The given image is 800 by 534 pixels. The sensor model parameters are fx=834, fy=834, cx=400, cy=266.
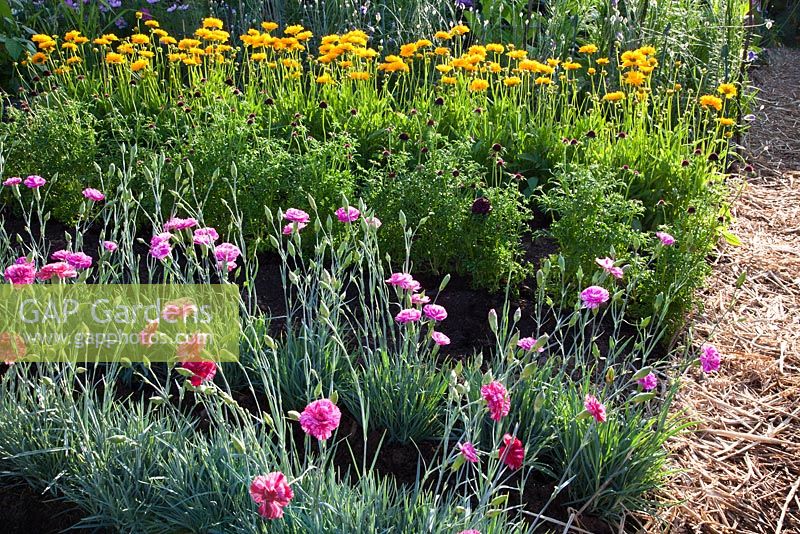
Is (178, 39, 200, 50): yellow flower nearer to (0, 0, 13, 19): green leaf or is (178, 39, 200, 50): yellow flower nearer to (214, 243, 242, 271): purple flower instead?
(0, 0, 13, 19): green leaf

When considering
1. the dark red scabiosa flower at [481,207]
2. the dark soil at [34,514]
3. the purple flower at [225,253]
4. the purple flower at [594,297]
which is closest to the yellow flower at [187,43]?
the dark red scabiosa flower at [481,207]

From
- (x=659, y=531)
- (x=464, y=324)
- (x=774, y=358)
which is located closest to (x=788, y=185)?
(x=774, y=358)

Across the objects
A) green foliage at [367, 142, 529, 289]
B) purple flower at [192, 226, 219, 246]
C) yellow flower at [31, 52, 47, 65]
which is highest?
yellow flower at [31, 52, 47, 65]

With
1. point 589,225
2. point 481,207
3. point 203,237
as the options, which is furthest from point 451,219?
point 203,237

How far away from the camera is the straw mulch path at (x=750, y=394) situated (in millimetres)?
2402

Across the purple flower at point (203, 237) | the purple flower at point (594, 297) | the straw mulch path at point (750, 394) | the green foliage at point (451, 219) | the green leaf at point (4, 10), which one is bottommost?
the straw mulch path at point (750, 394)

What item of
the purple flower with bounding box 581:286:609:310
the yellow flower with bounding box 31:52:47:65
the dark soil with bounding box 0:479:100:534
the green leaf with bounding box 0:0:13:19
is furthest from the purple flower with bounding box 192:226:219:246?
the green leaf with bounding box 0:0:13:19

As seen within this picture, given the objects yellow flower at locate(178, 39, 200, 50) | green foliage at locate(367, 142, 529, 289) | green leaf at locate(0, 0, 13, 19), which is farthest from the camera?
green leaf at locate(0, 0, 13, 19)

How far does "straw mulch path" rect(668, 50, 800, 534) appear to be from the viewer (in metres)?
2.40

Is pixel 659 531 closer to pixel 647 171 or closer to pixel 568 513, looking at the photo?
pixel 568 513

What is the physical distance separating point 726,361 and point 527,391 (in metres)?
1.11

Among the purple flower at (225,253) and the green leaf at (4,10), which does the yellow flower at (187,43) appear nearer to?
the green leaf at (4,10)

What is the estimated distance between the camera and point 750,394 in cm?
289

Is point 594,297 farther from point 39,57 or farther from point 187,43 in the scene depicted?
point 39,57
